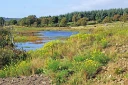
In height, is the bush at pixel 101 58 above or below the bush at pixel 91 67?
above

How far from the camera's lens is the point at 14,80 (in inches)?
412

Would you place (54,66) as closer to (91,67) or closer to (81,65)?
(81,65)

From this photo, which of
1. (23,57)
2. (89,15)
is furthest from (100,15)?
(23,57)

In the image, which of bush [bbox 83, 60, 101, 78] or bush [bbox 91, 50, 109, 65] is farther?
bush [bbox 91, 50, 109, 65]

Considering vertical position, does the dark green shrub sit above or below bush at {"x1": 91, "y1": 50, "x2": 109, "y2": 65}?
below

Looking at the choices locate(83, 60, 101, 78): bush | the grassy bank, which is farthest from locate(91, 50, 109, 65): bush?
locate(83, 60, 101, 78): bush

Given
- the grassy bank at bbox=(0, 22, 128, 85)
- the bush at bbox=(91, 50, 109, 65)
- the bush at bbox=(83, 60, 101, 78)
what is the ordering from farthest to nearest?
the bush at bbox=(91, 50, 109, 65) < the bush at bbox=(83, 60, 101, 78) < the grassy bank at bbox=(0, 22, 128, 85)

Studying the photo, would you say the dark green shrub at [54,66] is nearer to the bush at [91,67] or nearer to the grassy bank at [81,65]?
the grassy bank at [81,65]

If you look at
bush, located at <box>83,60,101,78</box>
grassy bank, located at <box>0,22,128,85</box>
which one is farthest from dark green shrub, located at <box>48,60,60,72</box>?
bush, located at <box>83,60,101,78</box>

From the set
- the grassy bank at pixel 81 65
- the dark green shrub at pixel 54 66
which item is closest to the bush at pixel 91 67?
the grassy bank at pixel 81 65

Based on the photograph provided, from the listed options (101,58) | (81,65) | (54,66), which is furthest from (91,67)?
(54,66)

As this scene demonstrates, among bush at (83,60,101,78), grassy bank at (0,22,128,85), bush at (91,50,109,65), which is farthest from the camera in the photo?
bush at (91,50,109,65)

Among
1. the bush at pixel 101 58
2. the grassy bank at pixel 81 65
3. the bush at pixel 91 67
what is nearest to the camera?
the grassy bank at pixel 81 65

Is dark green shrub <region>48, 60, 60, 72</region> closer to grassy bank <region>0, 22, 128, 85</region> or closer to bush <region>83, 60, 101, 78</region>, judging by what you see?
grassy bank <region>0, 22, 128, 85</region>
